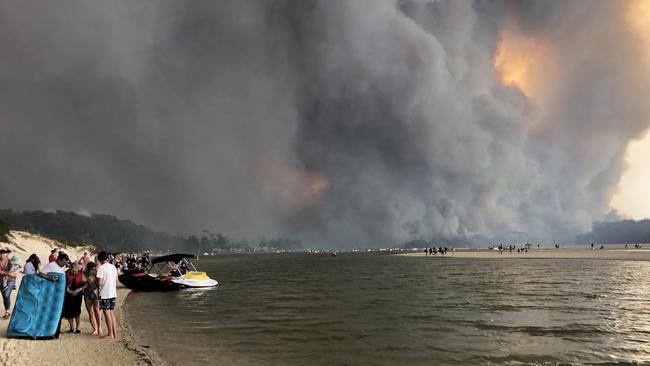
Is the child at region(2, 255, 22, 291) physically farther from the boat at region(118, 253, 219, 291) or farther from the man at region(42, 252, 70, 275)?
the boat at region(118, 253, 219, 291)

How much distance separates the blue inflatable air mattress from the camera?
1287cm

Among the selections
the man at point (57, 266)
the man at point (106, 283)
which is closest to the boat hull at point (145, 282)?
the man at point (57, 266)

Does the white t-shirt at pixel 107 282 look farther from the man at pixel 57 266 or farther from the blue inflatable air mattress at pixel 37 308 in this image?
the man at pixel 57 266

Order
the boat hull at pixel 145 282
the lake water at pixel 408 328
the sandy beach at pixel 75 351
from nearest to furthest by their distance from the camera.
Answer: the sandy beach at pixel 75 351, the lake water at pixel 408 328, the boat hull at pixel 145 282

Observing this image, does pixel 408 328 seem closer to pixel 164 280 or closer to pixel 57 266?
pixel 57 266

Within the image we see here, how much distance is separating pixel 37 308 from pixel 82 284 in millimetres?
1604

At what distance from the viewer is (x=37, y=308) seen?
13.2m

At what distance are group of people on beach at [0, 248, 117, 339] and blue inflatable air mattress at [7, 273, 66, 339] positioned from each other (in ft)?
0.88

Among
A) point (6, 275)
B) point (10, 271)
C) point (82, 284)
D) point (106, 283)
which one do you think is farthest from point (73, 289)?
point (10, 271)

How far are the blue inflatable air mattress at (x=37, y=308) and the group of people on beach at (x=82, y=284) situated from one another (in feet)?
0.88

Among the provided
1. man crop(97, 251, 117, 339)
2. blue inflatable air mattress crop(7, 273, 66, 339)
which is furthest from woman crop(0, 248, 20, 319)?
man crop(97, 251, 117, 339)

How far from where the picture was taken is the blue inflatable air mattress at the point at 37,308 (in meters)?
12.9

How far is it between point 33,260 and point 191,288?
2473 centimetres

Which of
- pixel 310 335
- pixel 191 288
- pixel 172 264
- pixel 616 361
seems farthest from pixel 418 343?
pixel 172 264
